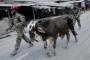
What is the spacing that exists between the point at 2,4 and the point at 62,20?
603 inches

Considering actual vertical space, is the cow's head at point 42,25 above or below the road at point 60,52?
above

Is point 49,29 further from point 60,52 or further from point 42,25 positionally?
point 60,52

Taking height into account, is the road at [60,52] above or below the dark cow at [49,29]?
below

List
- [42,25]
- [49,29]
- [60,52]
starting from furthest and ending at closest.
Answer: [60,52] < [49,29] < [42,25]

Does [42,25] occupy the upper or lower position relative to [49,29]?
upper

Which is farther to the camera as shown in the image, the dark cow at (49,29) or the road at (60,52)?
the road at (60,52)

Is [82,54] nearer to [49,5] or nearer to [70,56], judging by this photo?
[70,56]

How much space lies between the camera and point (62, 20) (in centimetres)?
1219

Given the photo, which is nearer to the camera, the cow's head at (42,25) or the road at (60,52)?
the cow's head at (42,25)

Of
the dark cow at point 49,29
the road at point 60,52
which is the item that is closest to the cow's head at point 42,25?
the dark cow at point 49,29

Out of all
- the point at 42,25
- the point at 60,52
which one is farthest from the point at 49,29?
the point at 60,52

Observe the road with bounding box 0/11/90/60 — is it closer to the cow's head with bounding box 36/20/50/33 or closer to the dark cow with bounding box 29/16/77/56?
the dark cow with bounding box 29/16/77/56

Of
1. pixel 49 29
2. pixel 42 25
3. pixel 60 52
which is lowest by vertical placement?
pixel 60 52

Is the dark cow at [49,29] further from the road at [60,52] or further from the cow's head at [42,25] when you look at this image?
the road at [60,52]
